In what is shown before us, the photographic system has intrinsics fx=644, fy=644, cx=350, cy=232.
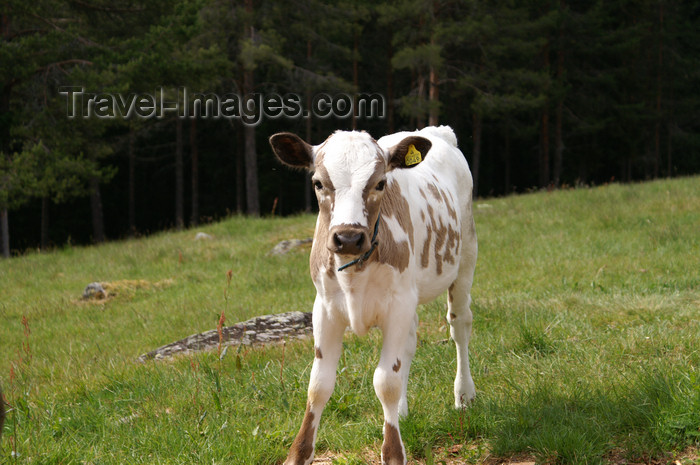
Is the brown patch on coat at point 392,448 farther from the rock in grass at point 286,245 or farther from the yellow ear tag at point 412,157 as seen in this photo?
the rock in grass at point 286,245

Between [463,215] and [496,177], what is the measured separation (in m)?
41.3

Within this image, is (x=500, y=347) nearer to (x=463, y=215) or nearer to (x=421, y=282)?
(x=463, y=215)

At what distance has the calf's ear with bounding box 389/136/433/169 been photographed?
356cm

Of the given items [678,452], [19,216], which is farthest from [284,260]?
[19,216]

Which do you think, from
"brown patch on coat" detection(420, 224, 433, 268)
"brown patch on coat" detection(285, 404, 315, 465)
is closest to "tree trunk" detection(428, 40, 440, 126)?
"brown patch on coat" detection(420, 224, 433, 268)

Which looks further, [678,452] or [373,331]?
[373,331]

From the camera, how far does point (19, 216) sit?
36.8 metres

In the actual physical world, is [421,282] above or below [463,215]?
below

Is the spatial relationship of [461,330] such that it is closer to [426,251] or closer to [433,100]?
[426,251]

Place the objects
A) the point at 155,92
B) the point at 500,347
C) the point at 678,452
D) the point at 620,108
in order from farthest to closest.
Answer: the point at 620,108 → the point at 155,92 → the point at 500,347 → the point at 678,452

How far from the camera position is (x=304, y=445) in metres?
3.38

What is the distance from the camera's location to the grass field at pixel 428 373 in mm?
3672

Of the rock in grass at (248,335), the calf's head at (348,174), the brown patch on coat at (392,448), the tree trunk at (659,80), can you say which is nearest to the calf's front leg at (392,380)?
the brown patch on coat at (392,448)

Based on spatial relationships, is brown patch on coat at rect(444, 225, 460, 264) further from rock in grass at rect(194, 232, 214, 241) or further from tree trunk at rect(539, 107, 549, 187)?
tree trunk at rect(539, 107, 549, 187)
